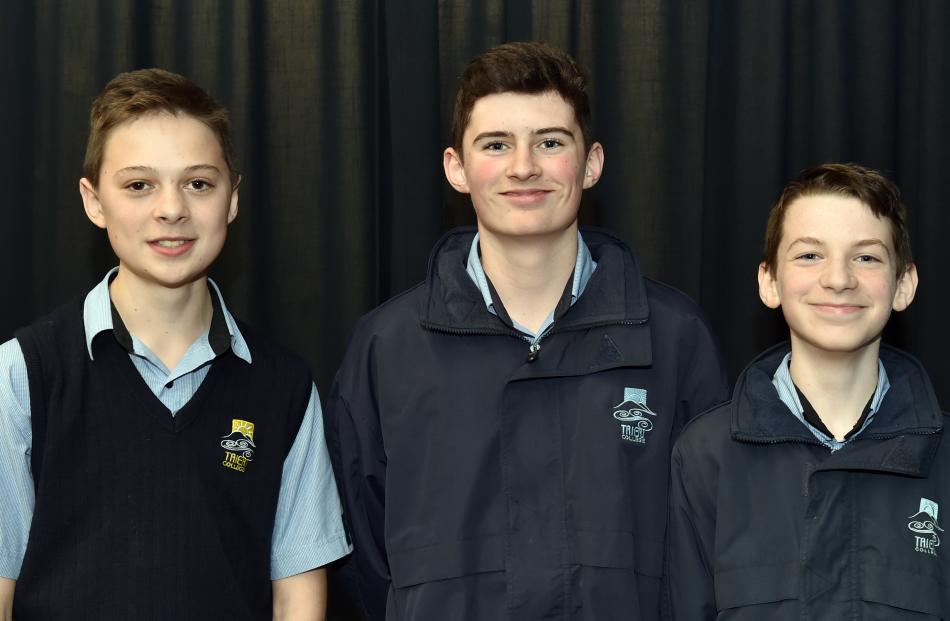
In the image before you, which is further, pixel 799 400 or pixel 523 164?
pixel 523 164

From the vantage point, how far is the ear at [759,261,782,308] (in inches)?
78.7

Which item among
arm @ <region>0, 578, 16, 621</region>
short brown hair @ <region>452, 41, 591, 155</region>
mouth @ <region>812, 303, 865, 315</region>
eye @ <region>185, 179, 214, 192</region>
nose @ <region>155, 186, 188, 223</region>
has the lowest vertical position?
arm @ <region>0, 578, 16, 621</region>

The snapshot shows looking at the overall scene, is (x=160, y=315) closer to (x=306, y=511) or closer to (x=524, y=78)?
(x=306, y=511)

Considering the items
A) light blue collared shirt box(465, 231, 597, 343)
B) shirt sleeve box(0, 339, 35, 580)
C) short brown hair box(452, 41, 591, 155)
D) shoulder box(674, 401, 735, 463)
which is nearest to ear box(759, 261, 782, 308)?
shoulder box(674, 401, 735, 463)

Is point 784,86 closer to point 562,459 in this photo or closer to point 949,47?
point 949,47

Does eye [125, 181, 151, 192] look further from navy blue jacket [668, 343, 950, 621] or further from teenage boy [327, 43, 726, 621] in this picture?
navy blue jacket [668, 343, 950, 621]

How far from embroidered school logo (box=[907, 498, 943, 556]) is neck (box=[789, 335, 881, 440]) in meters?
0.19

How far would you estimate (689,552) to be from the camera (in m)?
1.88

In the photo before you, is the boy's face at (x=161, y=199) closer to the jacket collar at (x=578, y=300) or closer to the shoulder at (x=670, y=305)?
the jacket collar at (x=578, y=300)

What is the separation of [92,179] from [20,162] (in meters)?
1.10

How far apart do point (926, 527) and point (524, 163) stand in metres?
0.94

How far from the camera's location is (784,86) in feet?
10.0

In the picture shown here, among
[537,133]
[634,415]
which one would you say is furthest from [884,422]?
[537,133]

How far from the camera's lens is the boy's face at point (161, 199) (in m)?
1.90
